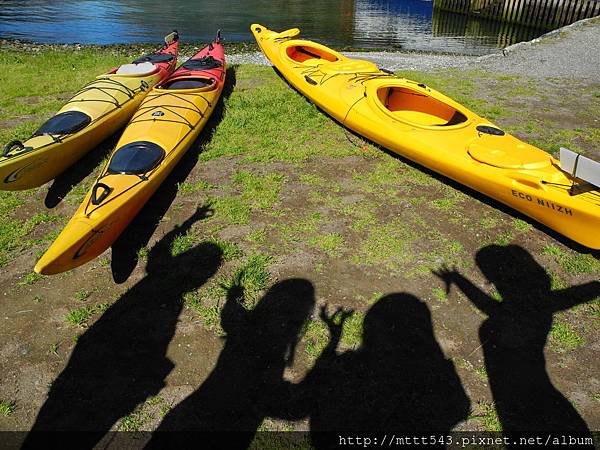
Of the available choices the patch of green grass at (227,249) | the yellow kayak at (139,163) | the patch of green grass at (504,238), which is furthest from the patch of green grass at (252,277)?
the patch of green grass at (504,238)

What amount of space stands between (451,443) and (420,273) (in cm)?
176

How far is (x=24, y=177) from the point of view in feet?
16.6

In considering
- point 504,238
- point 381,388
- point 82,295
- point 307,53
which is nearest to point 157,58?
point 307,53

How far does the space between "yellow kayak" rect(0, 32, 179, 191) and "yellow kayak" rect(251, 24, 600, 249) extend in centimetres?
339

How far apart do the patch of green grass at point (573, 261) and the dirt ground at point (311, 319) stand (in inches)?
0.9

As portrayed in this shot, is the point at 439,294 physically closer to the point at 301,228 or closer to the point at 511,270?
the point at 511,270

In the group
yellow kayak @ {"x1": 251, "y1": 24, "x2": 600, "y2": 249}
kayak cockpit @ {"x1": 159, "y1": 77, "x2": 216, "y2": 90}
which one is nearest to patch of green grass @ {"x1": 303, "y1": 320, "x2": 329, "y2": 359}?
yellow kayak @ {"x1": 251, "y1": 24, "x2": 600, "y2": 249}

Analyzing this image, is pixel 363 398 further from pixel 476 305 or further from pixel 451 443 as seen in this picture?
pixel 476 305

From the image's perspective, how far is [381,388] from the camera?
10.4 feet

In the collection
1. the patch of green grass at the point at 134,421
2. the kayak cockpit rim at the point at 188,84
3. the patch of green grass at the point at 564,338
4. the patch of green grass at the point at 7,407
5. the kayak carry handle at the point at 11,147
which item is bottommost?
the patch of green grass at the point at 134,421

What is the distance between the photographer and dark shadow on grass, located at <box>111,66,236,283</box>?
14.3 ft

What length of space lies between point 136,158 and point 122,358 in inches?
105

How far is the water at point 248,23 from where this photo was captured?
18.8 m

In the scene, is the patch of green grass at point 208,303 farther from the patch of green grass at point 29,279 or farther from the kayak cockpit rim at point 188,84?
the kayak cockpit rim at point 188,84
